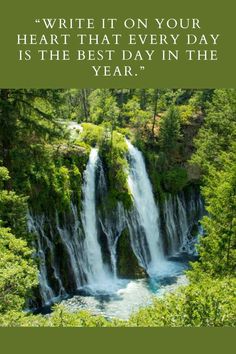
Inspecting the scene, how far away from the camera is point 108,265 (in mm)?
25453

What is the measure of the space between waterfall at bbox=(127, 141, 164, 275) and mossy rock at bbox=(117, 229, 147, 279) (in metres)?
0.65

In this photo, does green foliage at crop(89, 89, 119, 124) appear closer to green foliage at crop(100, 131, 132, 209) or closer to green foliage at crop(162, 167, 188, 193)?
green foliage at crop(100, 131, 132, 209)

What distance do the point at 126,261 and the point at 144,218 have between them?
4059 millimetres

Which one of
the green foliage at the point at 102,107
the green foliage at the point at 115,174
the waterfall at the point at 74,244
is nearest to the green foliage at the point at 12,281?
the waterfall at the point at 74,244

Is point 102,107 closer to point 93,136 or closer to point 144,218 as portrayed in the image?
point 93,136

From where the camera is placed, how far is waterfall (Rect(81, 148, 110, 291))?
79.4 feet

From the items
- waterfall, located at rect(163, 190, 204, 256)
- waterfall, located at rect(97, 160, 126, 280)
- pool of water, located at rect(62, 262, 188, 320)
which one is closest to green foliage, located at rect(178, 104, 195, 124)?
waterfall, located at rect(163, 190, 204, 256)

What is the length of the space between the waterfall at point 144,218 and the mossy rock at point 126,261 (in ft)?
2.12

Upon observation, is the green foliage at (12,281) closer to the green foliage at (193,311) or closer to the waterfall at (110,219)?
the green foliage at (193,311)

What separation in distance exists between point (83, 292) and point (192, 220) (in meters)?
13.2

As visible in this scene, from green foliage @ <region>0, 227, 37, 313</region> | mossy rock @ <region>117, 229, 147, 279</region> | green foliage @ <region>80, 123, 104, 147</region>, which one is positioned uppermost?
green foliage @ <region>80, 123, 104, 147</region>

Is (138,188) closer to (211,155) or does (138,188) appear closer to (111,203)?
(111,203)

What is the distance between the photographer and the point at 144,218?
29.1 meters

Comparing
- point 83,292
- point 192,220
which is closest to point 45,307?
point 83,292
